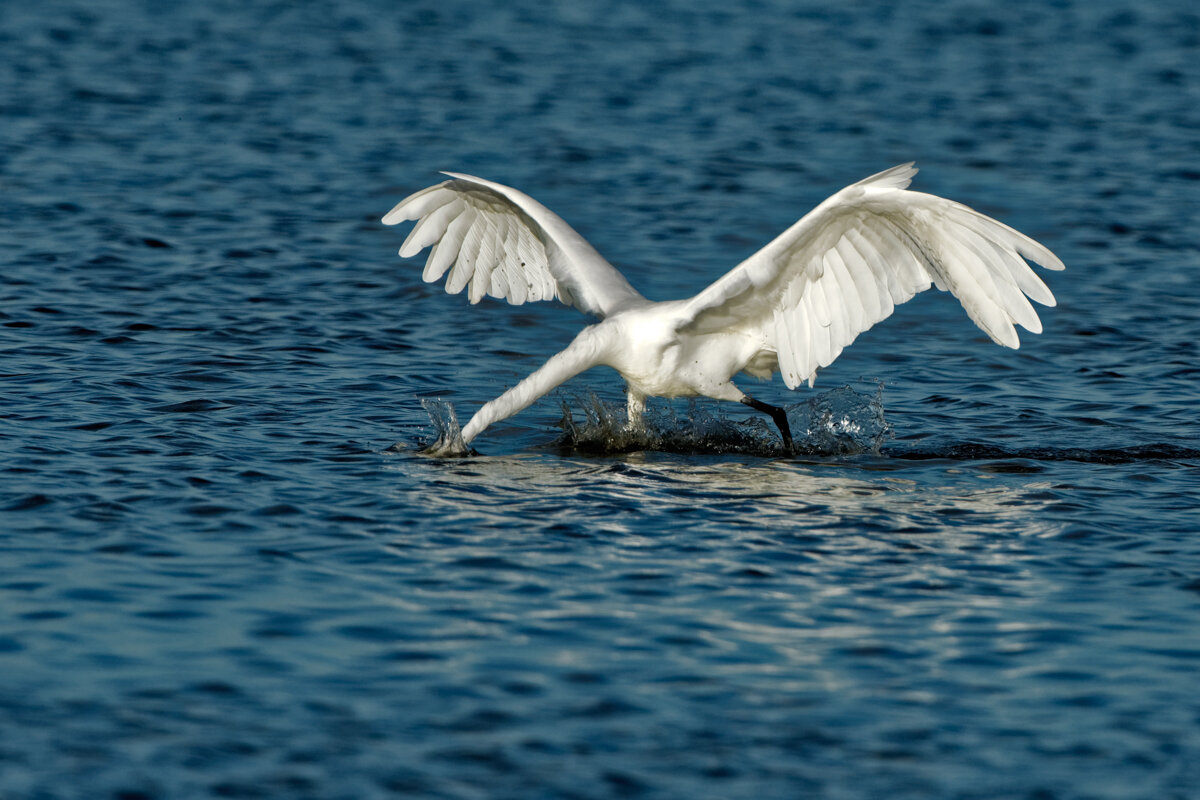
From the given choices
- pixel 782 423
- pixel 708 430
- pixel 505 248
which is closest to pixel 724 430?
pixel 708 430

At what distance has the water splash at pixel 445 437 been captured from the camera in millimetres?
11164

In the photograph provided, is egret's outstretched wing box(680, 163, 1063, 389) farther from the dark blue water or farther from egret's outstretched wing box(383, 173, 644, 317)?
egret's outstretched wing box(383, 173, 644, 317)

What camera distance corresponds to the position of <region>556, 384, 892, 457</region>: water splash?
1182 centimetres

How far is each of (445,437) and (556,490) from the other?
114 centimetres

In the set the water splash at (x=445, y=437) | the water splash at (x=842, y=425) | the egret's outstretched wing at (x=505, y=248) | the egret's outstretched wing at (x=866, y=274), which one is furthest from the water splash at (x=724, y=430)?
the egret's outstretched wing at (x=866, y=274)

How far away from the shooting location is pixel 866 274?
10461 millimetres

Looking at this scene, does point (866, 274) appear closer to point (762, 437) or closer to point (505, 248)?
point (762, 437)

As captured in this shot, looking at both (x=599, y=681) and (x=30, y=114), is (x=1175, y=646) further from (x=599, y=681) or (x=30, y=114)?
(x=30, y=114)

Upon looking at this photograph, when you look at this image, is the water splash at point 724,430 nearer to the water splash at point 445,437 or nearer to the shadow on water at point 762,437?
the shadow on water at point 762,437

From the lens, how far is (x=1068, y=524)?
31.8 feet

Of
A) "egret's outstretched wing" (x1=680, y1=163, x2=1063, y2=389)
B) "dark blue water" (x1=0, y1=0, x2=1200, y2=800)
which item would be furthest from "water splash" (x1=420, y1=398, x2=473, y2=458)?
"egret's outstretched wing" (x1=680, y1=163, x2=1063, y2=389)

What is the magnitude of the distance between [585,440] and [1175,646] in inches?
198

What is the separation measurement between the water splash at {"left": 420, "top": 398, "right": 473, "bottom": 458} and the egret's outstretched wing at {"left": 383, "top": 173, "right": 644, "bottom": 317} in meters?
1.31

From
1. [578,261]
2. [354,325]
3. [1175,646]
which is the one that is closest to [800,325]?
[578,261]
